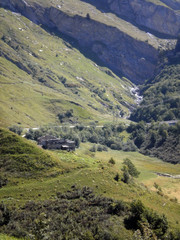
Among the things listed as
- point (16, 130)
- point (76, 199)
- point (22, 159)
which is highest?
point (76, 199)

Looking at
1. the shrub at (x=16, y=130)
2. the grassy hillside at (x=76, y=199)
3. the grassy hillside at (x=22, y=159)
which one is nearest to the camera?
the grassy hillside at (x=76, y=199)

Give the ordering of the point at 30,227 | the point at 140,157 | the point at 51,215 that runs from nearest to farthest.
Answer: the point at 30,227 < the point at 51,215 < the point at 140,157

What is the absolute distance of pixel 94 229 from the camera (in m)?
38.0

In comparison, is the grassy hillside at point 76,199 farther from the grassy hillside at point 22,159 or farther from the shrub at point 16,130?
the shrub at point 16,130

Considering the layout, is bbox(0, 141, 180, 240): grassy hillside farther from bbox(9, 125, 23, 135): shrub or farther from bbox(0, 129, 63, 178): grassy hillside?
bbox(9, 125, 23, 135): shrub

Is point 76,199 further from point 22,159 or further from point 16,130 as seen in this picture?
point 16,130

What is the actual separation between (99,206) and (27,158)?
19.9 metres

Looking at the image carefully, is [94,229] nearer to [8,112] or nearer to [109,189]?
[109,189]

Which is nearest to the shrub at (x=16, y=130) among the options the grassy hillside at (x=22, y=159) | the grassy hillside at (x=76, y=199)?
the grassy hillside at (x=22, y=159)

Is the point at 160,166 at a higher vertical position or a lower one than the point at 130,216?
lower

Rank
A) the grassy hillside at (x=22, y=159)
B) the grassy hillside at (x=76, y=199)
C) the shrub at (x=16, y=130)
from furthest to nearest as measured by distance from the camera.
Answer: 1. the shrub at (x=16, y=130)
2. the grassy hillside at (x=22, y=159)
3. the grassy hillside at (x=76, y=199)

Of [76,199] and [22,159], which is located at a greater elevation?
[76,199]

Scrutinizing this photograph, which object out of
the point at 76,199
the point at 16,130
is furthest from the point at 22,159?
the point at 16,130

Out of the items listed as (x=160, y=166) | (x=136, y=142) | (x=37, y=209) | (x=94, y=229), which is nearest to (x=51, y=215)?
(x=37, y=209)
